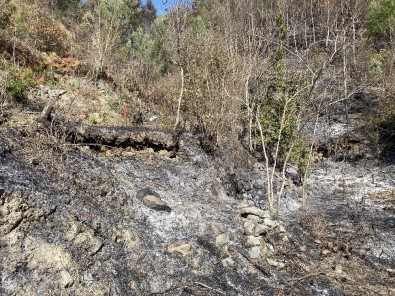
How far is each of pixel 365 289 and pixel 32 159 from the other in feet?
15.6

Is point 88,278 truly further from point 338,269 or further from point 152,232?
point 338,269

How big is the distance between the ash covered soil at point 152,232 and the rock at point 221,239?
0.02 m

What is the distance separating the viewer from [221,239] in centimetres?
536

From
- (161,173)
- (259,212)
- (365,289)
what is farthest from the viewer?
(161,173)

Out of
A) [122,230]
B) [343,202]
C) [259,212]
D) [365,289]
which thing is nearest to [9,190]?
[122,230]

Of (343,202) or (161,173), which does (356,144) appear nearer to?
(343,202)

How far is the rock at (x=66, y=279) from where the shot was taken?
3859mm

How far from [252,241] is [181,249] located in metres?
1.12

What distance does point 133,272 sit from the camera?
4.36 m

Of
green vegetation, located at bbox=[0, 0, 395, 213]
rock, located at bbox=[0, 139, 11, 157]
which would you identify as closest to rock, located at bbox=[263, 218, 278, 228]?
green vegetation, located at bbox=[0, 0, 395, 213]

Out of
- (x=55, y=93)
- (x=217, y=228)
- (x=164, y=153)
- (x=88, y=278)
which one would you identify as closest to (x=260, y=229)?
(x=217, y=228)

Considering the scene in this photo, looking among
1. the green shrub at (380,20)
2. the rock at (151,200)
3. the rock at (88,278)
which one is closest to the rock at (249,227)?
the rock at (151,200)

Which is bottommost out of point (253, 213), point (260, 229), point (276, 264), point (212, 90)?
point (276, 264)

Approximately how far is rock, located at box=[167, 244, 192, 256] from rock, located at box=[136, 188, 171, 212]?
89cm
